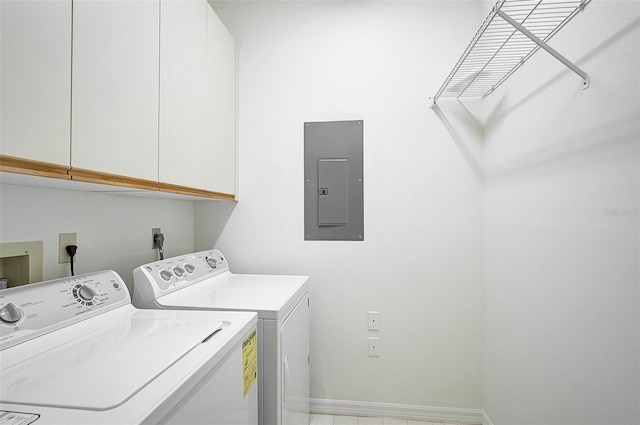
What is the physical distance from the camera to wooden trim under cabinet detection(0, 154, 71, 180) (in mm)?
711

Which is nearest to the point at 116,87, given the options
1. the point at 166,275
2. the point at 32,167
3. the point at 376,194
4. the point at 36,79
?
the point at 36,79

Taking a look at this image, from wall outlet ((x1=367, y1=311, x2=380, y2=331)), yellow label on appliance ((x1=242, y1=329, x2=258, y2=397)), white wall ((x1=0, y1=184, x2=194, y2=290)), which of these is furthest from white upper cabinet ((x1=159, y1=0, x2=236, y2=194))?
wall outlet ((x1=367, y1=311, x2=380, y2=331))

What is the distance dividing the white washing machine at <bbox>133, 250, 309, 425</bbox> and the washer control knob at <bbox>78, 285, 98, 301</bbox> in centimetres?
21

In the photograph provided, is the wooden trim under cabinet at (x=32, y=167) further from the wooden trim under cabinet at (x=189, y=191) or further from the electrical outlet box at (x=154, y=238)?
the electrical outlet box at (x=154, y=238)

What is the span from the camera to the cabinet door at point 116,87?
35.3 inches

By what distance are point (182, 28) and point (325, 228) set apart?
4.11ft

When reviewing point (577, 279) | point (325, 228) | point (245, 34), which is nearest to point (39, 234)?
point (325, 228)

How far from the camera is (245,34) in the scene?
6.81 feet

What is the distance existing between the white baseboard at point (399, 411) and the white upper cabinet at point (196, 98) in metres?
1.45

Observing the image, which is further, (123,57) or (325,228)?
(325,228)

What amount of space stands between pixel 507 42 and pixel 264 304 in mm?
1429

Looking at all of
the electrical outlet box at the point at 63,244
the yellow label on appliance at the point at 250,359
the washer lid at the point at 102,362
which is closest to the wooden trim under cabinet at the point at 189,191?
the electrical outlet box at the point at 63,244

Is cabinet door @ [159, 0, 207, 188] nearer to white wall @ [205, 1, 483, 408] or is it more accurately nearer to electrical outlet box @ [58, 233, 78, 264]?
electrical outlet box @ [58, 233, 78, 264]

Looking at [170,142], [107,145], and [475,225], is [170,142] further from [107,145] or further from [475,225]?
[475,225]
